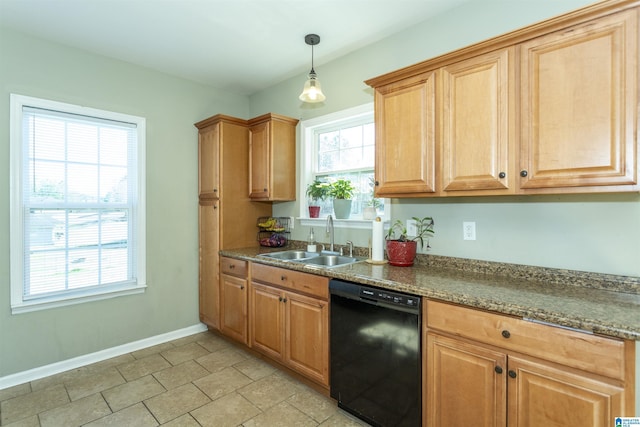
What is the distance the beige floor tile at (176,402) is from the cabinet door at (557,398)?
1930 millimetres

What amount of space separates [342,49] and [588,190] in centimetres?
218

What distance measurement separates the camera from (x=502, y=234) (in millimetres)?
2020

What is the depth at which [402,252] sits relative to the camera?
2.26 meters

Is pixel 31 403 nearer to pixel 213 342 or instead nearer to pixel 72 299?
pixel 72 299

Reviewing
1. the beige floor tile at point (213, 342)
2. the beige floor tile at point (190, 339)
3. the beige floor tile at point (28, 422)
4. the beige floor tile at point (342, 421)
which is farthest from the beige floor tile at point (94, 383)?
the beige floor tile at point (342, 421)

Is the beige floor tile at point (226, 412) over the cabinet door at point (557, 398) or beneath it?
beneath

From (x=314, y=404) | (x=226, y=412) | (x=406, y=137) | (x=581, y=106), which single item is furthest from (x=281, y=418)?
(x=581, y=106)

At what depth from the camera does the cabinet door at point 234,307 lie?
292 cm

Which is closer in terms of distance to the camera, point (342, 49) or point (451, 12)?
point (451, 12)

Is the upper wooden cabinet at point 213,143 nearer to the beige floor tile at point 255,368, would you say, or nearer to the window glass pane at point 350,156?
the window glass pane at point 350,156

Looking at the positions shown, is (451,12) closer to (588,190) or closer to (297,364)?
(588,190)

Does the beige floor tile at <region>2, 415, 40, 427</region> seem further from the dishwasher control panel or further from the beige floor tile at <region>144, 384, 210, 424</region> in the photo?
the dishwasher control panel

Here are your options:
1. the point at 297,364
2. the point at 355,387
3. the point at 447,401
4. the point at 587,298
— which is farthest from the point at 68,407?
the point at 587,298

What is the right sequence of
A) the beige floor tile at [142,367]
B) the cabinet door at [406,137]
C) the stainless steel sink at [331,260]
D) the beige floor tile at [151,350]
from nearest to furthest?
the cabinet door at [406,137] → the beige floor tile at [142,367] → the stainless steel sink at [331,260] → the beige floor tile at [151,350]
